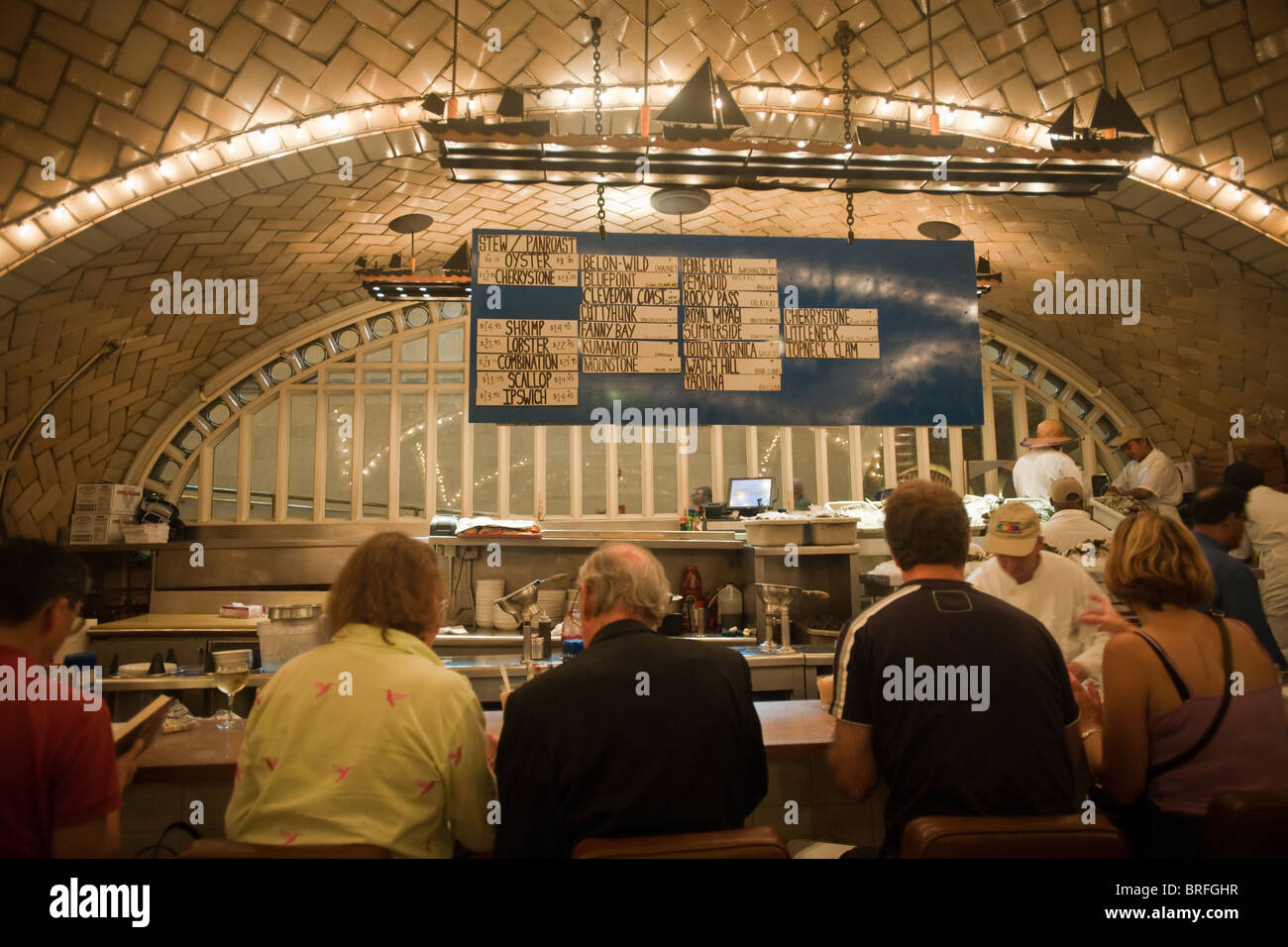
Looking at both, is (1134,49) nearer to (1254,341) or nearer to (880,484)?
(1254,341)

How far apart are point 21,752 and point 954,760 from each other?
1.90m

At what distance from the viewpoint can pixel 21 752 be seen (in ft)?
4.64

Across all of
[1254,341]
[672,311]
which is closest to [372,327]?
[672,311]

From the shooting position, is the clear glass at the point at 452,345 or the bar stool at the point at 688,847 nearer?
the bar stool at the point at 688,847

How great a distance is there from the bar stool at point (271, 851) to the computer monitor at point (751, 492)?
18.6 ft

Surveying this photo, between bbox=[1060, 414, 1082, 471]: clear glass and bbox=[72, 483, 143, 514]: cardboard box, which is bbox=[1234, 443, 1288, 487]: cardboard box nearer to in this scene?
bbox=[1060, 414, 1082, 471]: clear glass

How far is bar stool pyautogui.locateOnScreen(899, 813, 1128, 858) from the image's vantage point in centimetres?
141

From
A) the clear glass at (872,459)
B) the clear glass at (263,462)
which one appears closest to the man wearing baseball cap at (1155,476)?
the clear glass at (872,459)

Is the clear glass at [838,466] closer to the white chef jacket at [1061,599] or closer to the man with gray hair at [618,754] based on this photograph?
the white chef jacket at [1061,599]

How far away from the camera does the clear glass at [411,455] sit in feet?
30.1

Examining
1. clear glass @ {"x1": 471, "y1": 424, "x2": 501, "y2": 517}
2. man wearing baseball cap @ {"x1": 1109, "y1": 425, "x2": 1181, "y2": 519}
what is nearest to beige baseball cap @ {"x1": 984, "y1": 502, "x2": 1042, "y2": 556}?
man wearing baseball cap @ {"x1": 1109, "y1": 425, "x2": 1181, "y2": 519}

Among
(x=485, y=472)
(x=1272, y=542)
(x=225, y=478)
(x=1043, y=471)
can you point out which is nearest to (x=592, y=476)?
(x=485, y=472)

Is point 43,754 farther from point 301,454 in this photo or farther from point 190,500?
point 190,500

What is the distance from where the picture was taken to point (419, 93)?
456 cm
